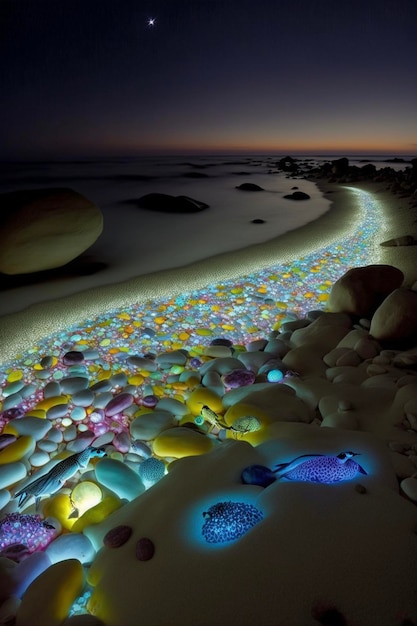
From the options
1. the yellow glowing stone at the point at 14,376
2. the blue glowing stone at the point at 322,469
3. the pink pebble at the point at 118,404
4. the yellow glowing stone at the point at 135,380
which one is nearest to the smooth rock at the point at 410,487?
the blue glowing stone at the point at 322,469

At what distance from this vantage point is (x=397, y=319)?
232cm

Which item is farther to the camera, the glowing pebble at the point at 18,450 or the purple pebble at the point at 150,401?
the purple pebble at the point at 150,401

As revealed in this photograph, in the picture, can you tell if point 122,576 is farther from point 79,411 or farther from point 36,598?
point 79,411

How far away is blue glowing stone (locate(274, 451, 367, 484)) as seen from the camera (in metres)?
1.35

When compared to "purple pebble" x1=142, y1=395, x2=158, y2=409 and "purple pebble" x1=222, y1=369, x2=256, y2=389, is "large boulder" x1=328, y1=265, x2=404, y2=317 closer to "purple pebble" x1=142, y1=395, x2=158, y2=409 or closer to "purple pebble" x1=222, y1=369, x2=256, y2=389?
"purple pebble" x1=222, y1=369, x2=256, y2=389

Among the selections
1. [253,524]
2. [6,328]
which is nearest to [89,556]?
[253,524]

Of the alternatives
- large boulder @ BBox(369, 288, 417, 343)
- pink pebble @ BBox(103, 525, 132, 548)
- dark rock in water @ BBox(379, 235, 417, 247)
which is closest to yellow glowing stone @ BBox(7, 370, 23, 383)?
pink pebble @ BBox(103, 525, 132, 548)

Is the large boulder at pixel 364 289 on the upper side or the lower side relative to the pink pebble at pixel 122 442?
upper

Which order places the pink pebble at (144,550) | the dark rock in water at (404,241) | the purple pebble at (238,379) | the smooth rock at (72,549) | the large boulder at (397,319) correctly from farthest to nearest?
the dark rock in water at (404,241), the large boulder at (397,319), the purple pebble at (238,379), the smooth rock at (72,549), the pink pebble at (144,550)

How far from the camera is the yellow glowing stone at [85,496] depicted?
Answer: 1482 mm

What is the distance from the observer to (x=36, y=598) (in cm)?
108

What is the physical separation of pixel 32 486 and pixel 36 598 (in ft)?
1.56

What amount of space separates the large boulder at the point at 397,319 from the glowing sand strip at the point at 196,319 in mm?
721

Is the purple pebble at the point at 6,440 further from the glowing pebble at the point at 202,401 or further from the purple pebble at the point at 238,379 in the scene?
the purple pebble at the point at 238,379
